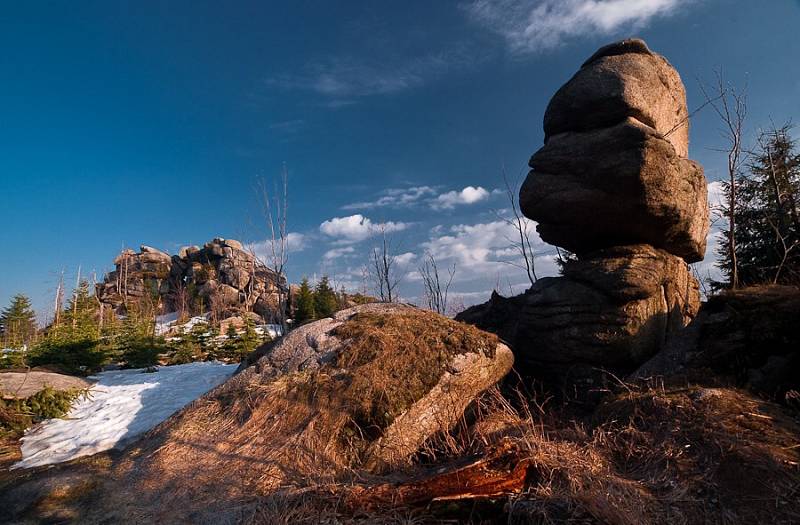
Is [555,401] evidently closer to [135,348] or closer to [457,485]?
[457,485]

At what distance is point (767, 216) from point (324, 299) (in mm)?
25416

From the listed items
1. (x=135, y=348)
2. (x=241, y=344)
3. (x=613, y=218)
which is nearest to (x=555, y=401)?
(x=613, y=218)

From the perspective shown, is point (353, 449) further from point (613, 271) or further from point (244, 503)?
point (613, 271)

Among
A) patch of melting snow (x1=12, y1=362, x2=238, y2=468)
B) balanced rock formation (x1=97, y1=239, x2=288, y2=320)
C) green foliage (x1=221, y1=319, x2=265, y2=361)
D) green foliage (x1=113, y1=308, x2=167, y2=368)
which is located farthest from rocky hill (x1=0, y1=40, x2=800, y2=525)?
balanced rock formation (x1=97, y1=239, x2=288, y2=320)

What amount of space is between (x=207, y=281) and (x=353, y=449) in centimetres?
4587

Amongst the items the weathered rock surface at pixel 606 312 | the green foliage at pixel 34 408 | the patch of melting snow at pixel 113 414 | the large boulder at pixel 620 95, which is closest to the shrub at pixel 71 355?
the patch of melting snow at pixel 113 414

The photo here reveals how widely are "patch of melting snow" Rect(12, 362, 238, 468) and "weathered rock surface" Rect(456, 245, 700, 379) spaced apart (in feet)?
25.5

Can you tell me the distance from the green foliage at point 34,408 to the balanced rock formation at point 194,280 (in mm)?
31046

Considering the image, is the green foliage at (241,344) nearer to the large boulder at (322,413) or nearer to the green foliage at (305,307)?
the large boulder at (322,413)

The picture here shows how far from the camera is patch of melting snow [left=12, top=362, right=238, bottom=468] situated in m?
7.00

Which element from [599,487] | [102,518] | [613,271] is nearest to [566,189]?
[613,271]

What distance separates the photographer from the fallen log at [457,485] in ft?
11.9

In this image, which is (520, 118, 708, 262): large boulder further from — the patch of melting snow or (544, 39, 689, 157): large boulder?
the patch of melting snow

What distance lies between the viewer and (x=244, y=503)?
13.7 feet
